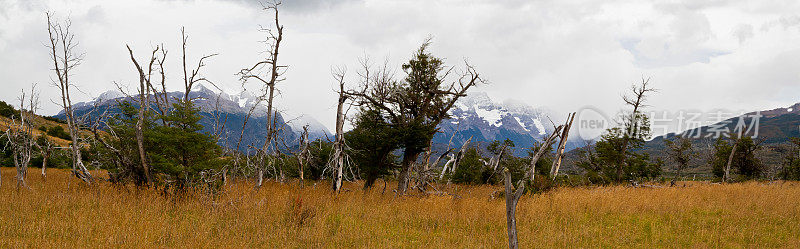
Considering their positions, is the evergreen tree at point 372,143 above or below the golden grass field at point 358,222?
above

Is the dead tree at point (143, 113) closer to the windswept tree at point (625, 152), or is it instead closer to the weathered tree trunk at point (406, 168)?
the weathered tree trunk at point (406, 168)

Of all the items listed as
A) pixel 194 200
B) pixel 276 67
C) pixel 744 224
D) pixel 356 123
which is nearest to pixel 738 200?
pixel 744 224

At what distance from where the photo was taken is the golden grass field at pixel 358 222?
593 centimetres

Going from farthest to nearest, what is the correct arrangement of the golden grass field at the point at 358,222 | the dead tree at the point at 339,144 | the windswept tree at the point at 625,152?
the windswept tree at the point at 625,152, the dead tree at the point at 339,144, the golden grass field at the point at 358,222

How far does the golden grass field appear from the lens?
5926 millimetres

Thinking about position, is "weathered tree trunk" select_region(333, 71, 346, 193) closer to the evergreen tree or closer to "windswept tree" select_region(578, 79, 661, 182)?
the evergreen tree

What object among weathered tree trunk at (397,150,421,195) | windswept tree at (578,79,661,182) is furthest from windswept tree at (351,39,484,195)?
windswept tree at (578,79,661,182)

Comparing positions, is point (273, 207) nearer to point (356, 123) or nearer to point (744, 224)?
point (356, 123)

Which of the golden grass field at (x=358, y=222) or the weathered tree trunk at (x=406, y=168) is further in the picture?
the weathered tree trunk at (x=406, y=168)

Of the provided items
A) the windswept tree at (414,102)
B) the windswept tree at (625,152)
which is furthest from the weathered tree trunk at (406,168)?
the windswept tree at (625,152)

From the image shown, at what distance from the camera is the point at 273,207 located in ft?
27.1

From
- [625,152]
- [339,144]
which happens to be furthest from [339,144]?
[625,152]

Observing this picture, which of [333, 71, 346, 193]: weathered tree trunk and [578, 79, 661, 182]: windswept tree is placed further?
[578, 79, 661, 182]: windswept tree

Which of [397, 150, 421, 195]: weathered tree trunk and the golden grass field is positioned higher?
[397, 150, 421, 195]: weathered tree trunk
